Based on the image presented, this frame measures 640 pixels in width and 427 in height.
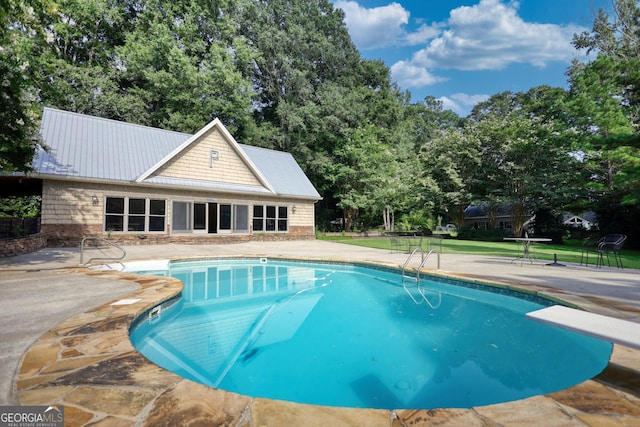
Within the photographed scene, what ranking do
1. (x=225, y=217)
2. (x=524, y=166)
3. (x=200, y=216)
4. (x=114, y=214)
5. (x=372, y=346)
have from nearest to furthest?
1. (x=372, y=346)
2. (x=114, y=214)
3. (x=200, y=216)
4. (x=225, y=217)
5. (x=524, y=166)

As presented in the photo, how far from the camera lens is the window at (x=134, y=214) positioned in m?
14.4

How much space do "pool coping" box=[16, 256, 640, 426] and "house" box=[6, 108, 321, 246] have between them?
1315 cm

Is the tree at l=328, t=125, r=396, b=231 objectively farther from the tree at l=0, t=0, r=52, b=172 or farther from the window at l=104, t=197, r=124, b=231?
the tree at l=0, t=0, r=52, b=172

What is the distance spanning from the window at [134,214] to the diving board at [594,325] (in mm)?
15943

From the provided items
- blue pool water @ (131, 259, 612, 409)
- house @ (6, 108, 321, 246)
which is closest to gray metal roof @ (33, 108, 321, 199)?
house @ (6, 108, 321, 246)

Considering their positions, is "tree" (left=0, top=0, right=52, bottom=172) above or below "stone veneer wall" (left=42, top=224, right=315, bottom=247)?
above

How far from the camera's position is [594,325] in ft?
9.23

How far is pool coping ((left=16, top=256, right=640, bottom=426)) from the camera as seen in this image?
1946 millimetres

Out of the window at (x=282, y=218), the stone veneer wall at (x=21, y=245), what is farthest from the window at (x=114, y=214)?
the window at (x=282, y=218)

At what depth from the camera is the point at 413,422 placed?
76.5 inches

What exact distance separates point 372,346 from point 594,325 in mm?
2484

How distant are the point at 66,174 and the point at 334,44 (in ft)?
96.6

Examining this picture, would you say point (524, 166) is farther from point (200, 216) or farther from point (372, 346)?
point (372, 346)

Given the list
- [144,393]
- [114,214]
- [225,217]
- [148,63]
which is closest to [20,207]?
[114,214]
